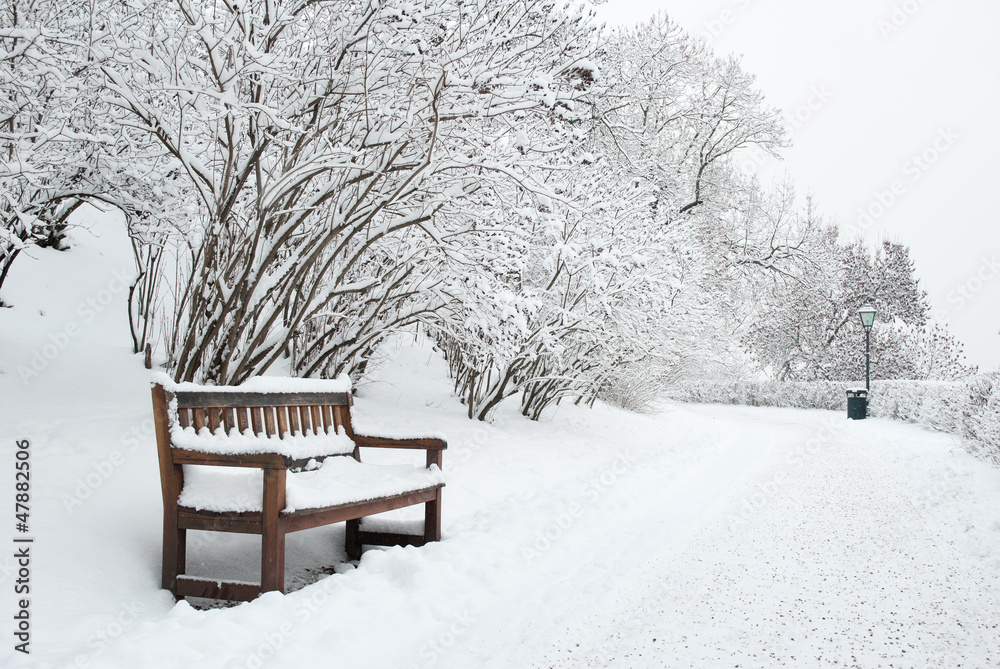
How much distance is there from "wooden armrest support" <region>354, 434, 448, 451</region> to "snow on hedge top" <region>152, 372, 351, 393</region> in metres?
0.35

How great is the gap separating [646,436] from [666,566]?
7.13 metres

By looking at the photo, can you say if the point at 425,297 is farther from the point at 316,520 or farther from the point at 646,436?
the point at 646,436

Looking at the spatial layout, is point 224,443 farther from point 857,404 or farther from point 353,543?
point 857,404

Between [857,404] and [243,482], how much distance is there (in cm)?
1816

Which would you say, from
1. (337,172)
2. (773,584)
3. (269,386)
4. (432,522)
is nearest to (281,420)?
(269,386)

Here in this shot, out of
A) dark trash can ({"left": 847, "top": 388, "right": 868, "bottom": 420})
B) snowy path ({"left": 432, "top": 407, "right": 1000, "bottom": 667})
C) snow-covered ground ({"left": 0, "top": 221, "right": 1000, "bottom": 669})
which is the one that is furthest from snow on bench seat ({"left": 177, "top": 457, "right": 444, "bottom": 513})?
dark trash can ({"left": 847, "top": 388, "right": 868, "bottom": 420})

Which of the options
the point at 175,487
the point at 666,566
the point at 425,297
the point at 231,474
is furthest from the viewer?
the point at 425,297

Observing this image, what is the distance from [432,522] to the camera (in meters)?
4.04

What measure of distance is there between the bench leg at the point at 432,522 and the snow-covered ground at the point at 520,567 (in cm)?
23

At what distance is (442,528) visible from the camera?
4453 mm

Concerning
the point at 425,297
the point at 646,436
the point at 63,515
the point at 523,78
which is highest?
the point at 523,78

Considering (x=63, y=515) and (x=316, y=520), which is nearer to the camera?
(x=316, y=520)

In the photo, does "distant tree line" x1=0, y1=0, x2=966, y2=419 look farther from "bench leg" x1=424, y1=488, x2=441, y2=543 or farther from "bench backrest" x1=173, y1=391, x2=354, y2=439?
"bench leg" x1=424, y1=488, x2=441, y2=543

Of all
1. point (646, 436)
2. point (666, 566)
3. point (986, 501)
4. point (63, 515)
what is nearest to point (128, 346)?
point (63, 515)
